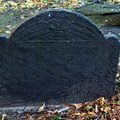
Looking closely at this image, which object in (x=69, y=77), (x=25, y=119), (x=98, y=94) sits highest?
(x=69, y=77)

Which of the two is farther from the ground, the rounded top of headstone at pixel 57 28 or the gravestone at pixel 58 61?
the rounded top of headstone at pixel 57 28

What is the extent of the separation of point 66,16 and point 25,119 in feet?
4.53

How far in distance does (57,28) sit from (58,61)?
0.44 meters

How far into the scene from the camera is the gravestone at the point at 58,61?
8.66 ft

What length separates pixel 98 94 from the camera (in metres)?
3.06

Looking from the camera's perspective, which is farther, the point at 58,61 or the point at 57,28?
the point at 58,61

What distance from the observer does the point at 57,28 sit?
104 inches

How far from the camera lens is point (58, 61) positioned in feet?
9.27

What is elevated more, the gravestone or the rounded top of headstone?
the rounded top of headstone

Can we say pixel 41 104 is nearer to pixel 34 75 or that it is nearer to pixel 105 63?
pixel 34 75

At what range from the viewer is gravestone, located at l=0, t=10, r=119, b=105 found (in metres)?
2.64

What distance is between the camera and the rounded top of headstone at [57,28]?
8.46ft

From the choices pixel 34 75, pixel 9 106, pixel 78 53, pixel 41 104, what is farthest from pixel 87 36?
pixel 9 106

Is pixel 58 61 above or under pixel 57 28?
under
